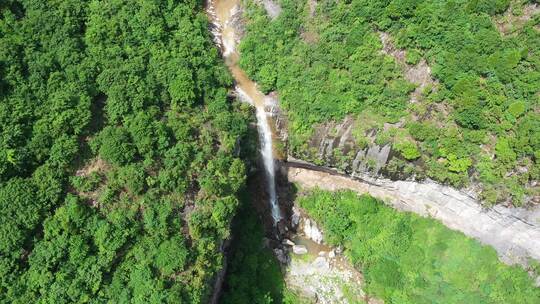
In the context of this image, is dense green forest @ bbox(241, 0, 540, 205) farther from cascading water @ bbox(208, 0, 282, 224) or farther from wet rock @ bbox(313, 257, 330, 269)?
wet rock @ bbox(313, 257, 330, 269)

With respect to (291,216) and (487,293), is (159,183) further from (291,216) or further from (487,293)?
(487,293)

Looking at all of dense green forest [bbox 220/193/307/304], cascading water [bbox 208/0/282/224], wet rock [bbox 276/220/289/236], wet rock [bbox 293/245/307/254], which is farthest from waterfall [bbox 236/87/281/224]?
wet rock [bbox 293/245/307/254]

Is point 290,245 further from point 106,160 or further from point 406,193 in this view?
point 106,160

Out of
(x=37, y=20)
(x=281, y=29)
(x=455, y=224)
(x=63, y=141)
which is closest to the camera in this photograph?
(x=63, y=141)

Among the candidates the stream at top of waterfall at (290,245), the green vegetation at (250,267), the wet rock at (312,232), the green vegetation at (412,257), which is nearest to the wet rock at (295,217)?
the stream at top of waterfall at (290,245)

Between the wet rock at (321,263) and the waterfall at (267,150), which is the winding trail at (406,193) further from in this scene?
the wet rock at (321,263)

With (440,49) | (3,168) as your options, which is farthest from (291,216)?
(3,168)
